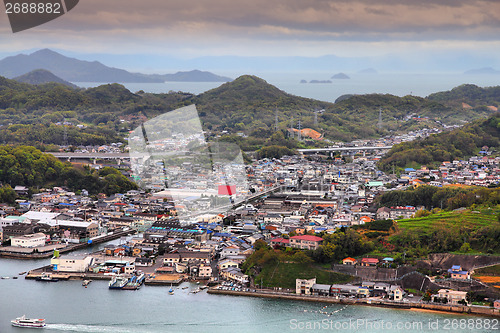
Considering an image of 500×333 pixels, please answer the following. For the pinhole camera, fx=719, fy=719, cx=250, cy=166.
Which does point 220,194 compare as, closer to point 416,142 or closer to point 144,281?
point 144,281

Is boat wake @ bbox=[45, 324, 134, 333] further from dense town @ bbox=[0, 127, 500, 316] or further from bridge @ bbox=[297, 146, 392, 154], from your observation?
bridge @ bbox=[297, 146, 392, 154]

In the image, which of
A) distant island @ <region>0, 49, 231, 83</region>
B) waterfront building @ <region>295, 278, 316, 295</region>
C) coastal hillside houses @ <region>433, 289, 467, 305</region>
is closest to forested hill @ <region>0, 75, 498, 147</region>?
waterfront building @ <region>295, 278, 316, 295</region>

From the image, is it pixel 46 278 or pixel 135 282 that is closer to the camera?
pixel 135 282

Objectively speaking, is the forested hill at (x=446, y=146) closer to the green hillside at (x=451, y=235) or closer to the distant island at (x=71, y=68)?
the green hillside at (x=451, y=235)

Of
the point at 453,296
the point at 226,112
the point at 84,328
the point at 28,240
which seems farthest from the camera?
the point at 226,112

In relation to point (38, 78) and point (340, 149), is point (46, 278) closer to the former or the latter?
point (340, 149)

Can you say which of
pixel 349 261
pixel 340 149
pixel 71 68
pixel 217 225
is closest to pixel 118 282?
pixel 217 225

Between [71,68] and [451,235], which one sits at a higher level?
[71,68]
